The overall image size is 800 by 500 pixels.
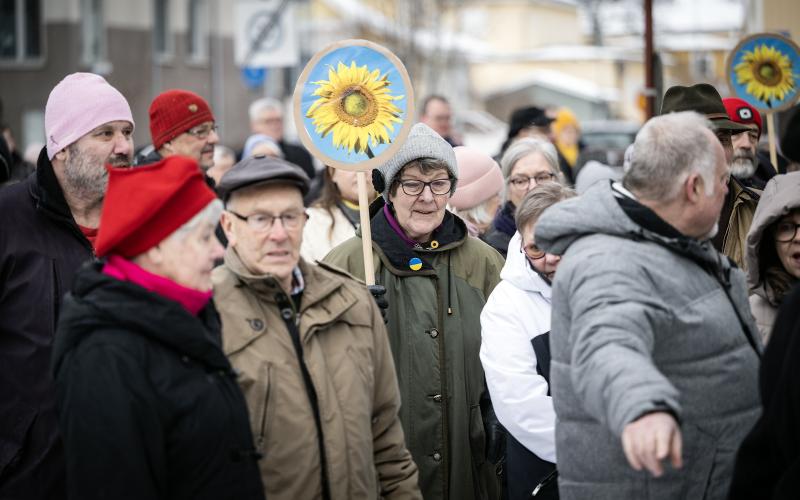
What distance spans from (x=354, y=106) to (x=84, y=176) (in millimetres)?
1220

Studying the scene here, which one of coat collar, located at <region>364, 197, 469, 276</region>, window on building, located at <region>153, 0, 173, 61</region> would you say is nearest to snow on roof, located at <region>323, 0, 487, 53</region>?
window on building, located at <region>153, 0, 173, 61</region>

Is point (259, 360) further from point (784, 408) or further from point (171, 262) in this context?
point (784, 408)

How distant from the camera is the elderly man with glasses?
385 centimetres

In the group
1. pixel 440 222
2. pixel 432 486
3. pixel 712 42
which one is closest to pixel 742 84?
pixel 440 222

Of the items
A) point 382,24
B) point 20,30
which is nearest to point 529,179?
point 20,30

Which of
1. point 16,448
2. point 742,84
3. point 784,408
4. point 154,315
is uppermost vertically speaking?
point 742,84

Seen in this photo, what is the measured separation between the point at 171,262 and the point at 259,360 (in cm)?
50

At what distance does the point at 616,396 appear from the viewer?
10.4ft

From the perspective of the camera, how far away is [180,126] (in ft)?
23.1

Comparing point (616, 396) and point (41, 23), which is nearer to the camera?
point (616, 396)

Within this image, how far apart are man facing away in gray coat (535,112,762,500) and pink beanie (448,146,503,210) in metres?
3.35

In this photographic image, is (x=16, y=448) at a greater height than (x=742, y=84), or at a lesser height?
lesser

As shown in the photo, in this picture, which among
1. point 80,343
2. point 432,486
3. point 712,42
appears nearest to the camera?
point 80,343

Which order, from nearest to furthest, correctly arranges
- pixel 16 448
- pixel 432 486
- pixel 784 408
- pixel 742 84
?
pixel 784 408 < pixel 16 448 < pixel 432 486 < pixel 742 84
